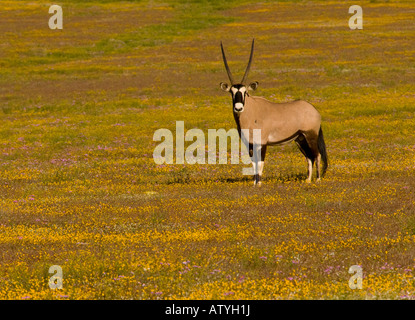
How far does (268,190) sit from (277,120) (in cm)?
253

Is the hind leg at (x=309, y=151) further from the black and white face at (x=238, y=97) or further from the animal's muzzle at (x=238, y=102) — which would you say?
the animal's muzzle at (x=238, y=102)

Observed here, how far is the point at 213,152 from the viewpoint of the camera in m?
27.1

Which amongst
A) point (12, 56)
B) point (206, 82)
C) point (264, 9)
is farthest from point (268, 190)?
point (264, 9)

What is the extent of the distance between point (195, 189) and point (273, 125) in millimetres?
3094

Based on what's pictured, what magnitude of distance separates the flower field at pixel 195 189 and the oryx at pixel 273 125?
2.96 feet

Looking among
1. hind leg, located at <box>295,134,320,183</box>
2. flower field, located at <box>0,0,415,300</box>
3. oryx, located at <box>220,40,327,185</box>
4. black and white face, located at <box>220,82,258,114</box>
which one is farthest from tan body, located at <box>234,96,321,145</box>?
flower field, located at <box>0,0,415,300</box>

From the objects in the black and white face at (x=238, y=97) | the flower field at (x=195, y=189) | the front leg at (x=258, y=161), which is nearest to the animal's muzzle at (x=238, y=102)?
the black and white face at (x=238, y=97)

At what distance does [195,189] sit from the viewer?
749 inches

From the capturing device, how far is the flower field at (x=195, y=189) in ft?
35.3

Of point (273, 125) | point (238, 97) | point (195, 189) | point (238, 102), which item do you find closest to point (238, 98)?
point (238, 97)

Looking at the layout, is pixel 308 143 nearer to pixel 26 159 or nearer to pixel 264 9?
pixel 26 159

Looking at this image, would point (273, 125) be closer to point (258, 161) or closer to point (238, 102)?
point (258, 161)

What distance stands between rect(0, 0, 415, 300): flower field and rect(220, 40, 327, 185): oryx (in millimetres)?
902

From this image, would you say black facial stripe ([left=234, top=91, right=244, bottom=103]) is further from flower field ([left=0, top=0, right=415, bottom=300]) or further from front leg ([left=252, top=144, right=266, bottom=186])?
flower field ([left=0, top=0, right=415, bottom=300])
